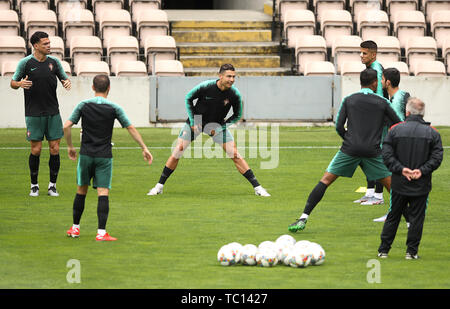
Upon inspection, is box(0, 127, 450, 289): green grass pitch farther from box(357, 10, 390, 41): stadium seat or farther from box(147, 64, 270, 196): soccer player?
box(357, 10, 390, 41): stadium seat

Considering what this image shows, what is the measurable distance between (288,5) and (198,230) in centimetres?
1898

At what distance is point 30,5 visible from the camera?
27.1 metres

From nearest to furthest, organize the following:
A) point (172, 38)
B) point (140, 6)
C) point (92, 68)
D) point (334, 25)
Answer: point (92, 68) < point (172, 38) < point (334, 25) < point (140, 6)

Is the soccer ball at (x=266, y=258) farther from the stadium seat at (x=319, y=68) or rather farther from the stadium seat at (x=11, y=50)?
the stadium seat at (x=11, y=50)

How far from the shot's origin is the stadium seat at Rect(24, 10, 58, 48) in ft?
85.1

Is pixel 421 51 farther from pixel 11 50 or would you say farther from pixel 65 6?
pixel 11 50

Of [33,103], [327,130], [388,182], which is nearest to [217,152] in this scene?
[327,130]

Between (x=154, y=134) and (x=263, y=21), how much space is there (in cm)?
825

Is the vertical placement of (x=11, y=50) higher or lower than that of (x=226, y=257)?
higher

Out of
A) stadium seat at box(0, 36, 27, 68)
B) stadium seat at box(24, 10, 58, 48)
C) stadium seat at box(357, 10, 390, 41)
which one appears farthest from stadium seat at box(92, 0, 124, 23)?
stadium seat at box(357, 10, 390, 41)

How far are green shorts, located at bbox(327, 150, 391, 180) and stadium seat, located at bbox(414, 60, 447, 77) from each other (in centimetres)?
1515

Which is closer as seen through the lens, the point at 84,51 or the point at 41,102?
the point at 41,102

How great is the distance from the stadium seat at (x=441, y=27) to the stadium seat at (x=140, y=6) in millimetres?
8448

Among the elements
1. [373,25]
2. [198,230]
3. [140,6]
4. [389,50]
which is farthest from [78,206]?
[373,25]
